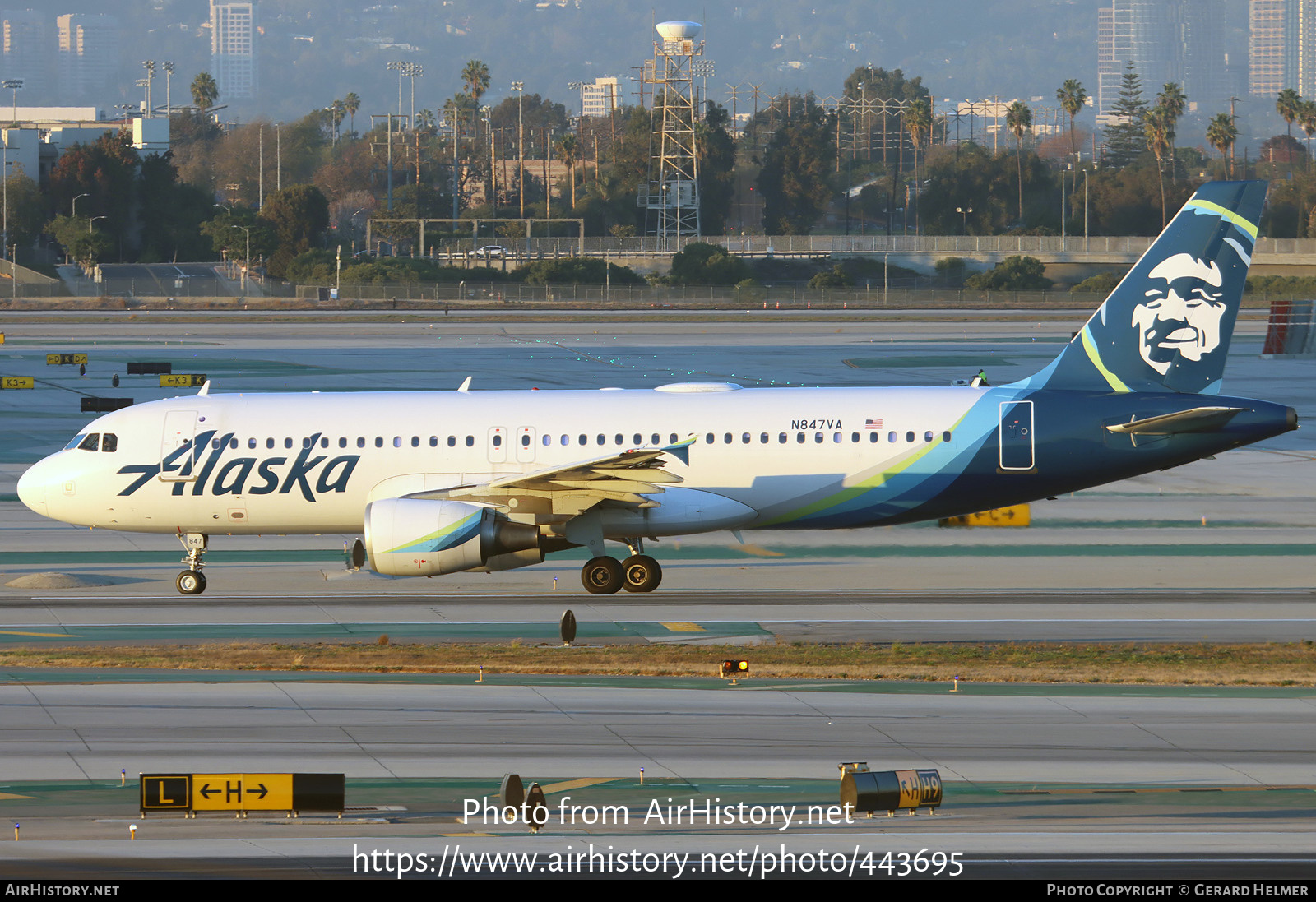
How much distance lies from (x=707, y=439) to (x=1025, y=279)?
378 feet

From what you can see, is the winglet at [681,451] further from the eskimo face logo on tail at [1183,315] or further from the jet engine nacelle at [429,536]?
the eskimo face logo on tail at [1183,315]

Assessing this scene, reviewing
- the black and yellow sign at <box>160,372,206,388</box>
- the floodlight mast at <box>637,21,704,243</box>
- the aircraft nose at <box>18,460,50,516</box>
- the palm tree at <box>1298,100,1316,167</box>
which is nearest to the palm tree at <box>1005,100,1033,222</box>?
the palm tree at <box>1298,100,1316,167</box>

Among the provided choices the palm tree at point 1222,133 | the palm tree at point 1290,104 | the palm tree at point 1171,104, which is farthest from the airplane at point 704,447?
the palm tree at point 1290,104

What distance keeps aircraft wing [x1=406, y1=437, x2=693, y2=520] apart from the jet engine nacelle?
988mm

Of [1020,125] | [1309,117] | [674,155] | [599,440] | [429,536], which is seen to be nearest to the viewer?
[429,536]

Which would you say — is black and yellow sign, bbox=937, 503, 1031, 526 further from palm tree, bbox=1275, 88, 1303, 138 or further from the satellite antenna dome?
palm tree, bbox=1275, 88, 1303, 138

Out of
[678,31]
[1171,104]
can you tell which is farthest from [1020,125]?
[678,31]

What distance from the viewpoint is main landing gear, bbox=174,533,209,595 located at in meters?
30.5

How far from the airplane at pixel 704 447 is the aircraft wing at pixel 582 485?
1.9 inches

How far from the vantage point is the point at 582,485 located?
95.7 ft

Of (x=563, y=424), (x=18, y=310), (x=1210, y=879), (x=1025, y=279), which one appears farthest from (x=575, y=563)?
(x=1025, y=279)

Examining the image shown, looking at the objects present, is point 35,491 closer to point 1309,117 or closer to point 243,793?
point 243,793

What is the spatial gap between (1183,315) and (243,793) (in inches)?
833
